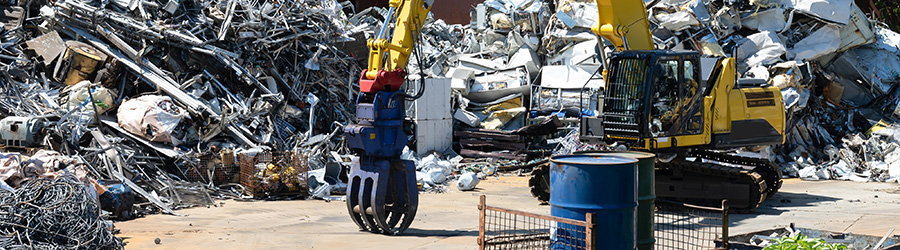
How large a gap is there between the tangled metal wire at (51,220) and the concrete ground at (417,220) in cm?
96

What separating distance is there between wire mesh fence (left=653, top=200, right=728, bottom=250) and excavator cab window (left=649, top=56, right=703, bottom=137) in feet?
3.86

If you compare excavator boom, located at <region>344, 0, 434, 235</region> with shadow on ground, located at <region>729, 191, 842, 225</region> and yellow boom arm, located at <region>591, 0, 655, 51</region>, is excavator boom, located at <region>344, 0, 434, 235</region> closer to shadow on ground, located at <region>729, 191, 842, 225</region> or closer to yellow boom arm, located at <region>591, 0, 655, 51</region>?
yellow boom arm, located at <region>591, 0, 655, 51</region>

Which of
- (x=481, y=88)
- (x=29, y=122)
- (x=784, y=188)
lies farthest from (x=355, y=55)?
(x=784, y=188)

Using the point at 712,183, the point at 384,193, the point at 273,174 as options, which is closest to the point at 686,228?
the point at 712,183

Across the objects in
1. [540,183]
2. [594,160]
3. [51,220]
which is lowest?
[540,183]

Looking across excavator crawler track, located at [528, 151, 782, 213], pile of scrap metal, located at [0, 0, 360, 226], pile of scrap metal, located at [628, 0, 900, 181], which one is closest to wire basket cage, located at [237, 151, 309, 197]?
pile of scrap metal, located at [0, 0, 360, 226]

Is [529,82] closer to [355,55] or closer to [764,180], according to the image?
[355,55]

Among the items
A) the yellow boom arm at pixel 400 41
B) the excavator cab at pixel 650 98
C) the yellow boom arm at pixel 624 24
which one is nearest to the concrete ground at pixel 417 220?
the excavator cab at pixel 650 98

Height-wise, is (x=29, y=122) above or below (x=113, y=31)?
below

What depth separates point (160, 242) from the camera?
33.0 ft

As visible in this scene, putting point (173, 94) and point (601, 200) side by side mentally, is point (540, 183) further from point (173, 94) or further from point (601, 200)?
point (601, 200)

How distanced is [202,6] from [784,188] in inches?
453

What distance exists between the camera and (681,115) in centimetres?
1310

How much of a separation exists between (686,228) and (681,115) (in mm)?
2438
